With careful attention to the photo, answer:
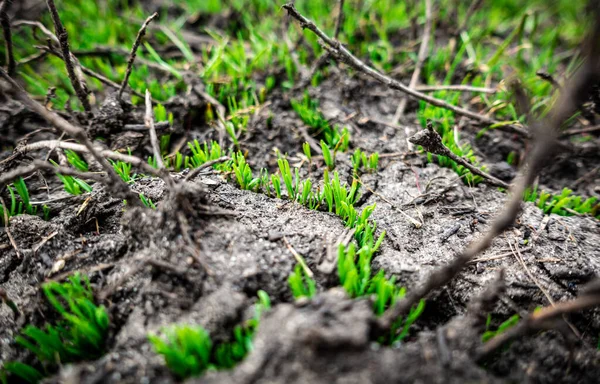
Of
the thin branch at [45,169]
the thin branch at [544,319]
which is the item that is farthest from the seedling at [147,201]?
the thin branch at [544,319]

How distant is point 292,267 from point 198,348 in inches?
19.0

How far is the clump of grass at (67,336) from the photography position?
1.32 m

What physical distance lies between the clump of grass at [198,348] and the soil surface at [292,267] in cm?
4

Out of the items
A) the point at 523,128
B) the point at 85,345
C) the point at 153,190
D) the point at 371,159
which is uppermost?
the point at 523,128

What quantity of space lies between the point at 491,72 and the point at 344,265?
2.22 m

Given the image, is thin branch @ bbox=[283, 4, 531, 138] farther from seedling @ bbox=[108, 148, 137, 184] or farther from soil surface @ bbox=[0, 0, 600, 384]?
seedling @ bbox=[108, 148, 137, 184]

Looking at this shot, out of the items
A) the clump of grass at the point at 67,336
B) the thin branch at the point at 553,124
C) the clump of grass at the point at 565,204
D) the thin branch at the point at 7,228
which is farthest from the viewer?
the clump of grass at the point at 565,204

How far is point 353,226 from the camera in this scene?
1771mm

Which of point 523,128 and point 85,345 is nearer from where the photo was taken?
point 85,345

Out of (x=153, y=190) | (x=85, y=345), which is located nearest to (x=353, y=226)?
(x=153, y=190)

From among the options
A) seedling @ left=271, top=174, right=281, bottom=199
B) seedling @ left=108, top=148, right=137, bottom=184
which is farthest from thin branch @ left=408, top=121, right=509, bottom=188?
seedling @ left=108, top=148, right=137, bottom=184

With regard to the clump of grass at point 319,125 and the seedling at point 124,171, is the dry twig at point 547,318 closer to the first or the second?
the clump of grass at point 319,125

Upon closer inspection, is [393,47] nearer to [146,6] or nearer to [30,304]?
[146,6]

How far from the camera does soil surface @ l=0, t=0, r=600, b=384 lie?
1127 millimetres
